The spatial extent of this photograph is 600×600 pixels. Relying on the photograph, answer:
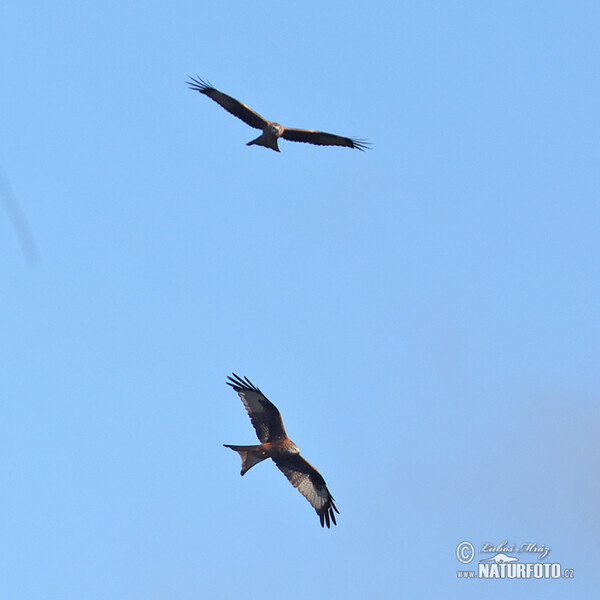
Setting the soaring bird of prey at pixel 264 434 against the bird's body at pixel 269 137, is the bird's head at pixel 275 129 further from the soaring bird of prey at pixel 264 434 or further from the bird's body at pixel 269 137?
the soaring bird of prey at pixel 264 434

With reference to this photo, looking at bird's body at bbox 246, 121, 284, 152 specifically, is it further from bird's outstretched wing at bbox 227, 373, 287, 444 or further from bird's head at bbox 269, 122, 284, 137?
bird's outstretched wing at bbox 227, 373, 287, 444

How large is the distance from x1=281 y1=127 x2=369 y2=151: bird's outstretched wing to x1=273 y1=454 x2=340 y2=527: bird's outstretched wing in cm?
1018

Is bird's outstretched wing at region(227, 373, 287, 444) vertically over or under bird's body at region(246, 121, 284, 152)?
under

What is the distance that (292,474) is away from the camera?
43.1 metres

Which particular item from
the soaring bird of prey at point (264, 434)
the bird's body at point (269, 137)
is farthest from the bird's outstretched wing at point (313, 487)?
the bird's body at point (269, 137)

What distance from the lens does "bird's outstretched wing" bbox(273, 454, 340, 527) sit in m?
43.0

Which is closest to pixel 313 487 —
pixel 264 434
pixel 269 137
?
pixel 264 434

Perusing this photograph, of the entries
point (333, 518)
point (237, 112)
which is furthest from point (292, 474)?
point (237, 112)

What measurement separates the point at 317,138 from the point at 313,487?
11.1m

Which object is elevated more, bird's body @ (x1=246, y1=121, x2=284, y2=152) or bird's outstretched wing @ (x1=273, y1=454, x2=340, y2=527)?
bird's body @ (x1=246, y1=121, x2=284, y2=152)

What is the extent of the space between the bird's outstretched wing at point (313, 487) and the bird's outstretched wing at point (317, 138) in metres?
10.2

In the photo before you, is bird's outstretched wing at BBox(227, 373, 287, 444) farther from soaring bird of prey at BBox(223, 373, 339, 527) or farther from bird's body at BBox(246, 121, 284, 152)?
bird's body at BBox(246, 121, 284, 152)

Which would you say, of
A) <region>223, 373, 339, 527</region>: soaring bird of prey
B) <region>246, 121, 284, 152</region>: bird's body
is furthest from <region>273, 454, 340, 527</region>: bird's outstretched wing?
<region>246, 121, 284, 152</region>: bird's body

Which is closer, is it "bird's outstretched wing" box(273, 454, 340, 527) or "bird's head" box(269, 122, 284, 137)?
"bird's outstretched wing" box(273, 454, 340, 527)
